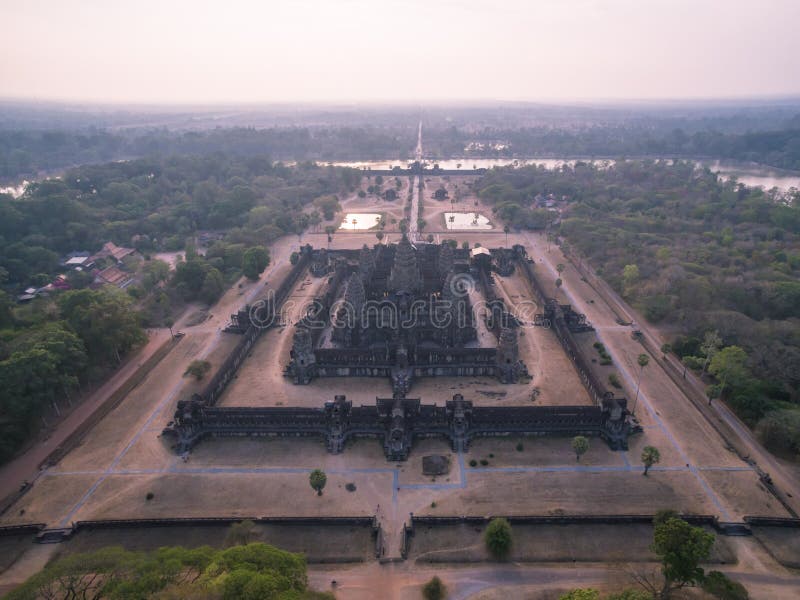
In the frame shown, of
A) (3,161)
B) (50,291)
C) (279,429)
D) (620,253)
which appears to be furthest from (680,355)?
(3,161)

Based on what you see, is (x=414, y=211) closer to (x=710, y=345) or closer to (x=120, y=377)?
(x=710, y=345)

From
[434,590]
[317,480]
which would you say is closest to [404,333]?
[317,480]

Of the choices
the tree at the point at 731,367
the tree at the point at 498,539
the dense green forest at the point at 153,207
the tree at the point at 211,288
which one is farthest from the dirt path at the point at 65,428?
the tree at the point at 731,367

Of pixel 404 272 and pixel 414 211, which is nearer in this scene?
pixel 404 272

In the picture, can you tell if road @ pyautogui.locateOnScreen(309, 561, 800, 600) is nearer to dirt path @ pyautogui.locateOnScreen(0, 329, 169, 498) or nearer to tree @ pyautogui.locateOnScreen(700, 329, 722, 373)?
tree @ pyautogui.locateOnScreen(700, 329, 722, 373)

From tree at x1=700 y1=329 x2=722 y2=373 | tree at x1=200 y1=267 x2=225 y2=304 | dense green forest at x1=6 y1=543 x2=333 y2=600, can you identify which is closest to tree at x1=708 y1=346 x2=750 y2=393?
tree at x1=700 y1=329 x2=722 y2=373

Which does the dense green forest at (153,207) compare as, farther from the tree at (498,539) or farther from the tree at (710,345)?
the tree at (710,345)

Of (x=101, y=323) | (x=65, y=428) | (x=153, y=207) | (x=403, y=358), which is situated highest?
(x=101, y=323)
